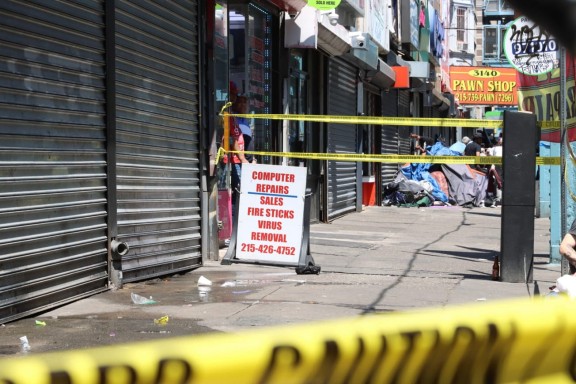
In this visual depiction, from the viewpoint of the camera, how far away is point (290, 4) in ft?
48.4

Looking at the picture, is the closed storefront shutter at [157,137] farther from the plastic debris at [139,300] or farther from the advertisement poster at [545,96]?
the advertisement poster at [545,96]

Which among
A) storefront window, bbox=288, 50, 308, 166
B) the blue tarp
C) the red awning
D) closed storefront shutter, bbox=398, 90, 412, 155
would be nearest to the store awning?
the blue tarp

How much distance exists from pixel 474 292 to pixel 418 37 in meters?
25.9

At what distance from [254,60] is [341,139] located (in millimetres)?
6785

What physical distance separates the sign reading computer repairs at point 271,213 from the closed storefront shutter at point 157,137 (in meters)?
0.74

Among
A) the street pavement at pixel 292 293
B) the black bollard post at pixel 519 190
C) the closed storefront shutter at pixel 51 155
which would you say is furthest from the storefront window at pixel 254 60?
the closed storefront shutter at pixel 51 155

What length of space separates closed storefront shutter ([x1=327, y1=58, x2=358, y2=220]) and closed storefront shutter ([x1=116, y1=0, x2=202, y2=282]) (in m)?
8.07

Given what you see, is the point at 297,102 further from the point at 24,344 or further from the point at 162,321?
the point at 24,344

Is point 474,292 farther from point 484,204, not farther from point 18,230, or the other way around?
point 484,204

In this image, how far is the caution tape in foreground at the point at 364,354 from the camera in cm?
147

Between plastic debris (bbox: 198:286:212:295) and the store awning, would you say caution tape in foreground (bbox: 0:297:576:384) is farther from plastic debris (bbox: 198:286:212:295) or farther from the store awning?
the store awning

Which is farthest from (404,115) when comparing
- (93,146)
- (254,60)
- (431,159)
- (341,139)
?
(93,146)

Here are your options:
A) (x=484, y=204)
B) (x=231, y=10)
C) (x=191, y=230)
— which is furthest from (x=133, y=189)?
(x=484, y=204)

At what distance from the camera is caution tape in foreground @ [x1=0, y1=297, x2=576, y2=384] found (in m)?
1.47
